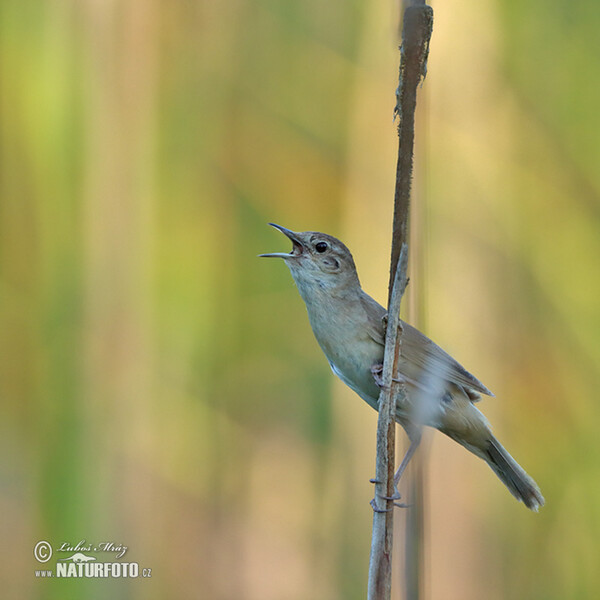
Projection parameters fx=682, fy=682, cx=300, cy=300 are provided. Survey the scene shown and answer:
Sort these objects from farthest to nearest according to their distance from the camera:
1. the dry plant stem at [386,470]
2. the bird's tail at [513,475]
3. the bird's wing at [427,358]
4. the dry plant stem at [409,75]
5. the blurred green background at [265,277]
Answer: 1. the blurred green background at [265,277]
2. the bird's tail at [513,475]
3. the bird's wing at [427,358]
4. the dry plant stem at [386,470]
5. the dry plant stem at [409,75]

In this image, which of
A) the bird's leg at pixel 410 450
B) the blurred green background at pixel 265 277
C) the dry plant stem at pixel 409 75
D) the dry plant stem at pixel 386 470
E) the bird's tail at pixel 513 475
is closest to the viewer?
the dry plant stem at pixel 409 75

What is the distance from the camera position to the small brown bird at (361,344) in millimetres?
1604

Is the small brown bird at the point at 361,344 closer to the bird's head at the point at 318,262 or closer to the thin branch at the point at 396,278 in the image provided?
the bird's head at the point at 318,262

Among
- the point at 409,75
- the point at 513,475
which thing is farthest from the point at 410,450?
the point at 409,75

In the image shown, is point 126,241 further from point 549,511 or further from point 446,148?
point 549,511

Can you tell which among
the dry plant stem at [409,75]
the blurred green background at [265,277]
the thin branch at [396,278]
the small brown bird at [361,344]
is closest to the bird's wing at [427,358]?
the small brown bird at [361,344]

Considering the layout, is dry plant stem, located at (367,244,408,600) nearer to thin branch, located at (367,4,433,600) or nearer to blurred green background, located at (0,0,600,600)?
thin branch, located at (367,4,433,600)

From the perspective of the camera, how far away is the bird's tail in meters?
1.72

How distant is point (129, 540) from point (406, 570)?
1302 mm

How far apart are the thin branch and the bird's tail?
846 millimetres

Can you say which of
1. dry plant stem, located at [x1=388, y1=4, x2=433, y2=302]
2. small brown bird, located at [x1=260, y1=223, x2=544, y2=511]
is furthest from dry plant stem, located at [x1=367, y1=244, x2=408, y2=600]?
small brown bird, located at [x1=260, y1=223, x2=544, y2=511]

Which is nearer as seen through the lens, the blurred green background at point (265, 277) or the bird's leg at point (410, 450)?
the bird's leg at point (410, 450)

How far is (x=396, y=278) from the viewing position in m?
0.94

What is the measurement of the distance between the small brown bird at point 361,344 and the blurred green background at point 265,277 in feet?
1.38
